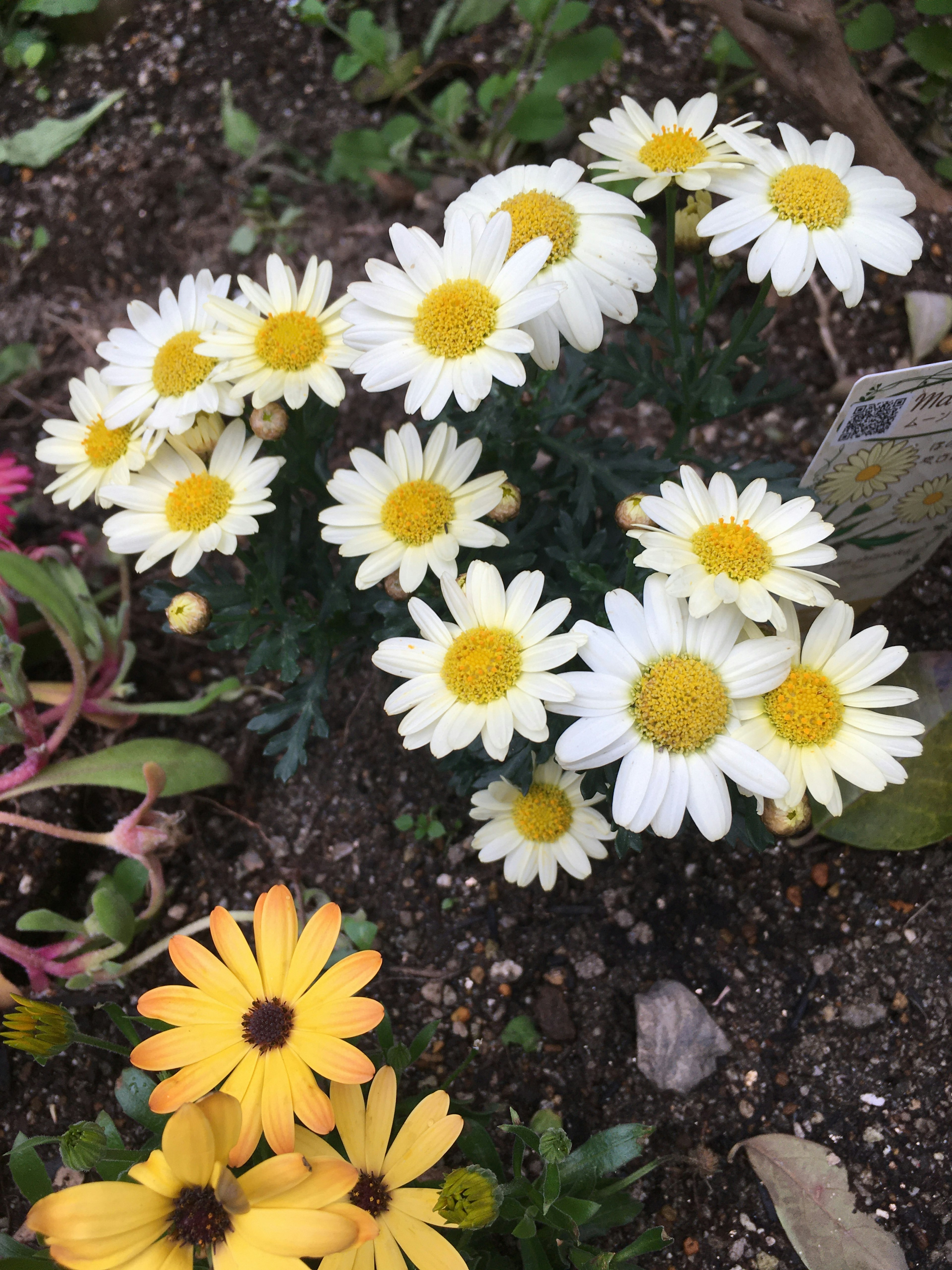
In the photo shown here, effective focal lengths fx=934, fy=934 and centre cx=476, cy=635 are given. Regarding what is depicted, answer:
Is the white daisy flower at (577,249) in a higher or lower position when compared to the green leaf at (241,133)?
higher

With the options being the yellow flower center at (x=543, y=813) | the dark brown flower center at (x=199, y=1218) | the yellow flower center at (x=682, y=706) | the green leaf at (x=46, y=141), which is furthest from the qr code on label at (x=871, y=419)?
the green leaf at (x=46, y=141)

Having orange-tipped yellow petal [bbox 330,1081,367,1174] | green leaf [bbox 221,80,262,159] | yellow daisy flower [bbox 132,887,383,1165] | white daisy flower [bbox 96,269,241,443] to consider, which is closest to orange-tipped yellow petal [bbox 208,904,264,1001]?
yellow daisy flower [bbox 132,887,383,1165]

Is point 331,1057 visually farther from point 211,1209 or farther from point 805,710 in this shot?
point 805,710

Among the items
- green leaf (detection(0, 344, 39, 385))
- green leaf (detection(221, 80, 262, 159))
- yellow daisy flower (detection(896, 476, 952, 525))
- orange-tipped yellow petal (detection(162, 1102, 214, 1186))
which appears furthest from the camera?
green leaf (detection(221, 80, 262, 159))

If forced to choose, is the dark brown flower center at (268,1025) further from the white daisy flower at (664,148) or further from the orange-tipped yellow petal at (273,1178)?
the white daisy flower at (664,148)

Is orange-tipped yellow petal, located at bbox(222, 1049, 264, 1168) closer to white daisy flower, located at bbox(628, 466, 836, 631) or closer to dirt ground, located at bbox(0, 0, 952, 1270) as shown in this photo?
dirt ground, located at bbox(0, 0, 952, 1270)

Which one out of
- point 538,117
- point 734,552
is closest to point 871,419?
point 734,552
